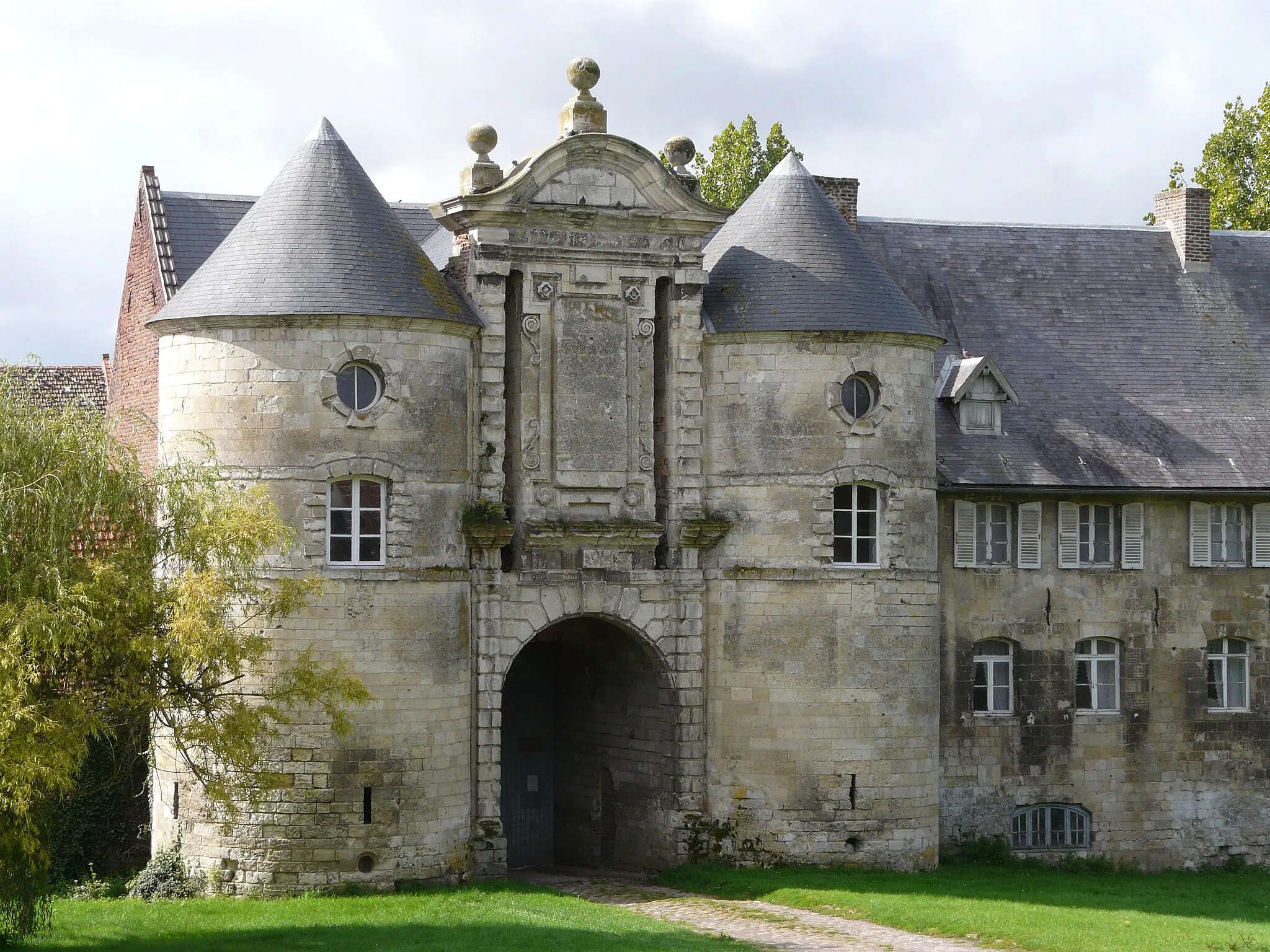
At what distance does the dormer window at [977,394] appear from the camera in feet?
111

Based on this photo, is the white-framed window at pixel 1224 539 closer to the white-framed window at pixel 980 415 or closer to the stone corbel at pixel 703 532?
the white-framed window at pixel 980 415

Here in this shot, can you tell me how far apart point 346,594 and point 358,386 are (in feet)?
9.88

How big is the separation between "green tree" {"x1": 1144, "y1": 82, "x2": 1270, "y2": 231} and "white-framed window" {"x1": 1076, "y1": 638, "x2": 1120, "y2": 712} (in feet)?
50.4

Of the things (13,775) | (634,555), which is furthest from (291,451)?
(13,775)

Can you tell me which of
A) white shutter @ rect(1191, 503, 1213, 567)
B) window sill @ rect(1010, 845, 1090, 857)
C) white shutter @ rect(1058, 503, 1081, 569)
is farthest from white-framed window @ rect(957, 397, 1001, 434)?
window sill @ rect(1010, 845, 1090, 857)

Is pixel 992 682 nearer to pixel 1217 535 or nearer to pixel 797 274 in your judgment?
pixel 1217 535

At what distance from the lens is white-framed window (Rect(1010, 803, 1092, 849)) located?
33.6 meters

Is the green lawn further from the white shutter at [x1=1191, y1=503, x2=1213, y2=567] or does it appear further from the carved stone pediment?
the carved stone pediment

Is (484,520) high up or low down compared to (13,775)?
up

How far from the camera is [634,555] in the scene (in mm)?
30438

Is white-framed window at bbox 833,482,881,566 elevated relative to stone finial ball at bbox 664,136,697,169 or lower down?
lower down

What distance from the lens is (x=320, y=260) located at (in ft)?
93.5

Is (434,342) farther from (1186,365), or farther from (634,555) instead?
(1186,365)

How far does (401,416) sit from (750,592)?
623 centimetres
